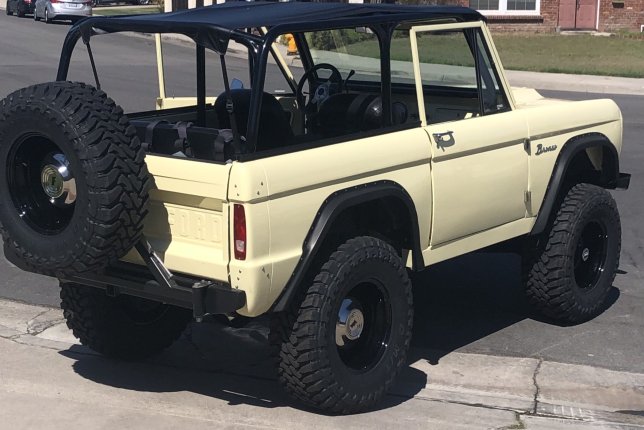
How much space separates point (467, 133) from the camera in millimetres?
5645

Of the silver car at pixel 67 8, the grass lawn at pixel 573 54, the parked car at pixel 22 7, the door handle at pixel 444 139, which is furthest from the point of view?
the parked car at pixel 22 7

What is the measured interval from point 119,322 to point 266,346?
918mm

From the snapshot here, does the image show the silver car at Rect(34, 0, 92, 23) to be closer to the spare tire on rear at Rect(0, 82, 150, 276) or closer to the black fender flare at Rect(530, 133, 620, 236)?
the black fender flare at Rect(530, 133, 620, 236)

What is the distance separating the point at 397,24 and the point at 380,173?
2.99 feet

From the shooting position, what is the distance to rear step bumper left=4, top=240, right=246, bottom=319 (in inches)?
178

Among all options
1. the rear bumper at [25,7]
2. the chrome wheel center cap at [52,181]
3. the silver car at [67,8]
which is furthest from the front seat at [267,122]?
the rear bumper at [25,7]

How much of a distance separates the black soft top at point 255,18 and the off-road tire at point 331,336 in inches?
44.3

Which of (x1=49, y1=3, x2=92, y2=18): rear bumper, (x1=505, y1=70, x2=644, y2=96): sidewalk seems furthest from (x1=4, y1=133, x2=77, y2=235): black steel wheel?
(x1=49, y1=3, x2=92, y2=18): rear bumper

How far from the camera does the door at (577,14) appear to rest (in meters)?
32.1

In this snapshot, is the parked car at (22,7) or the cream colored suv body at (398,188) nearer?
the cream colored suv body at (398,188)

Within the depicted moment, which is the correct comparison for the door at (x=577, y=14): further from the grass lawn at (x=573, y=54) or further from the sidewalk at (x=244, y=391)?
the sidewalk at (x=244, y=391)

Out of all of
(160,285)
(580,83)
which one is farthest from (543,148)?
(580,83)

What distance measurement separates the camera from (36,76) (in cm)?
1989

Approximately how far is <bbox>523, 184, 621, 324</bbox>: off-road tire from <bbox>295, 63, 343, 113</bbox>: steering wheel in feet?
5.22
